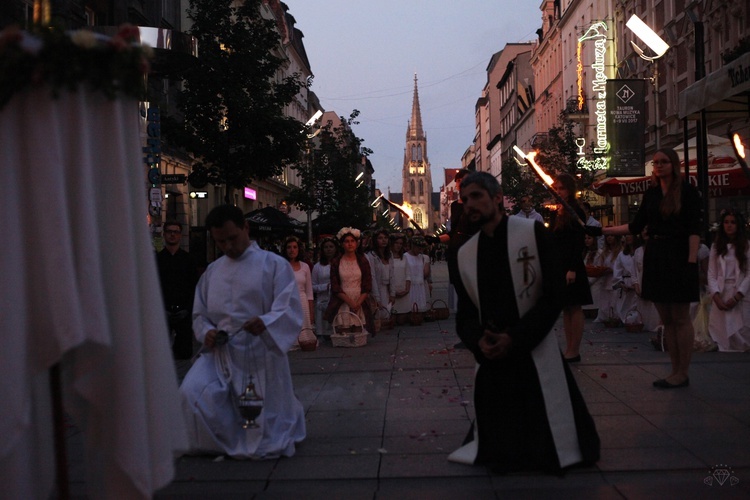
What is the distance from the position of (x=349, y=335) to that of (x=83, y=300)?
428 inches

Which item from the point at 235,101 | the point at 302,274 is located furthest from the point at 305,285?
the point at 235,101

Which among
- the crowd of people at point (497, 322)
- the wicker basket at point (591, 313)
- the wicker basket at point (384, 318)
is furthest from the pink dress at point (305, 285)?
the wicker basket at point (591, 313)

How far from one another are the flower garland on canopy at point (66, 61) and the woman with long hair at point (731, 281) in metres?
9.28

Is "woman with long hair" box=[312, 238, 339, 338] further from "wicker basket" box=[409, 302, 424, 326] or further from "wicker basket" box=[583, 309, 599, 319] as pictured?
"wicker basket" box=[583, 309, 599, 319]

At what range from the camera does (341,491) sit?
5.32 meters

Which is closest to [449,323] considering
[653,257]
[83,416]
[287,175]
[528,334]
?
[653,257]

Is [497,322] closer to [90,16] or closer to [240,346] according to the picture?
[240,346]

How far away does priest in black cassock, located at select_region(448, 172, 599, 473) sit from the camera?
5441 millimetres

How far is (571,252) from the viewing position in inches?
377

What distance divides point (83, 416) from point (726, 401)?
5730 mm

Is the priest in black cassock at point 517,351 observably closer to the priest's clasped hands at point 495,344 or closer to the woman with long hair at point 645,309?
the priest's clasped hands at point 495,344

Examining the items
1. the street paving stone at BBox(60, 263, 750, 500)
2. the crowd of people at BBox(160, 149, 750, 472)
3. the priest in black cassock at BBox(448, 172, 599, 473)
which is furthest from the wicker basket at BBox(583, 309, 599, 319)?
the priest in black cassock at BBox(448, 172, 599, 473)

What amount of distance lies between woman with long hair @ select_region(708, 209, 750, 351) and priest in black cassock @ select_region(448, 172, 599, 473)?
6.39 metres

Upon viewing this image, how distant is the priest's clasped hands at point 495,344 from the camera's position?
17.7 ft
